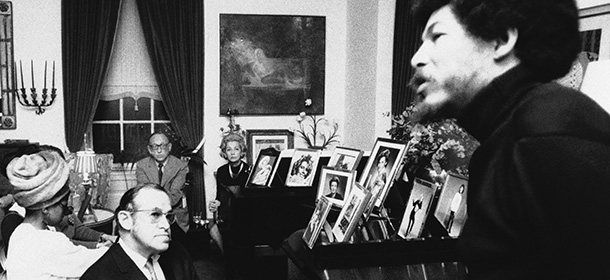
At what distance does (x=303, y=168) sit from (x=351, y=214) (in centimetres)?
182

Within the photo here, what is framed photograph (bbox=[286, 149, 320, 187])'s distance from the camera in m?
3.78

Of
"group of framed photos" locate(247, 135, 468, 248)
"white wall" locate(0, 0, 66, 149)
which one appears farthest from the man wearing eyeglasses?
"group of framed photos" locate(247, 135, 468, 248)

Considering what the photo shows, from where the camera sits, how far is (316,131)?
8.02 m

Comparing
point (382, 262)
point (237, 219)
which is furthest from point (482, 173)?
point (237, 219)

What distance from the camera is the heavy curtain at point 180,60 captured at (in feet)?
23.7

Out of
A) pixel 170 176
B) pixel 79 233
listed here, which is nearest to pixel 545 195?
pixel 79 233

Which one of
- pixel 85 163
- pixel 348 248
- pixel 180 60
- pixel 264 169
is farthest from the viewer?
pixel 180 60

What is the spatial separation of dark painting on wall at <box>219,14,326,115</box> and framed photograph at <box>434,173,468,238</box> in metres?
5.81

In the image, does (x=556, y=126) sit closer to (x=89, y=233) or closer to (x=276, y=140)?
(x=89, y=233)

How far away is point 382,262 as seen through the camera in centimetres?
194

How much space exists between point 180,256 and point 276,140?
502 cm

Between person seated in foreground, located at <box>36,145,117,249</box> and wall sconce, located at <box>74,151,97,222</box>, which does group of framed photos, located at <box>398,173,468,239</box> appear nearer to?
person seated in foreground, located at <box>36,145,117,249</box>

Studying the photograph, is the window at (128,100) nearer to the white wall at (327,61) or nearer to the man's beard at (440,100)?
the white wall at (327,61)

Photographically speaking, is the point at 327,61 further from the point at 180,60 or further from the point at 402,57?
the point at 180,60
